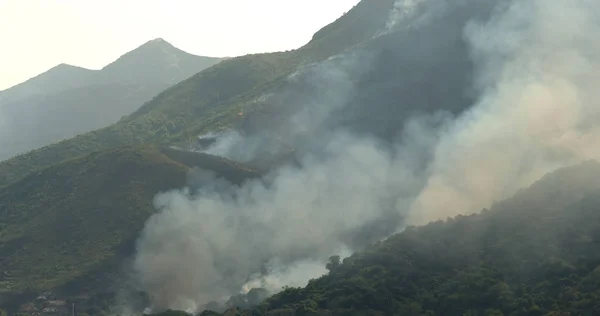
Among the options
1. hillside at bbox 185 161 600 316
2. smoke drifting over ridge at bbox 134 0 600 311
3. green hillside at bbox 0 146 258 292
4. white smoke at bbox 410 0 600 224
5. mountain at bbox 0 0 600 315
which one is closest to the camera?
hillside at bbox 185 161 600 316

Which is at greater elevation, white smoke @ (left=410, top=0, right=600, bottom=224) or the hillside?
white smoke @ (left=410, top=0, right=600, bottom=224)

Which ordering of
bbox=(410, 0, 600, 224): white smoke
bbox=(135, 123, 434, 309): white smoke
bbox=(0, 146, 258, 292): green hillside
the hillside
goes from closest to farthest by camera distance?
the hillside, bbox=(135, 123, 434, 309): white smoke, bbox=(410, 0, 600, 224): white smoke, bbox=(0, 146, 258, 292): green hillside

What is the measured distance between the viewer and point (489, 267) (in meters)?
91.0

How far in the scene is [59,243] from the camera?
461 feet

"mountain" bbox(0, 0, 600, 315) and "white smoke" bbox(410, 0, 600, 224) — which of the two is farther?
"white smoke" bbox(410, 0, 600, 224)

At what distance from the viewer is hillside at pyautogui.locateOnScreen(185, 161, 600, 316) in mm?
83812

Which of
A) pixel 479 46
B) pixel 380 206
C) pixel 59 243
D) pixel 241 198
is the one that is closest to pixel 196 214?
pixel 241 198

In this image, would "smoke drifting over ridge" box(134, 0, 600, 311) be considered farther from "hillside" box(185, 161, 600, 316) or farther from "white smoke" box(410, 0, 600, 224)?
"hillside" box(185, 161, 600, 316)

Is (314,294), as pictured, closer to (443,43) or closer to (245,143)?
(245,143)

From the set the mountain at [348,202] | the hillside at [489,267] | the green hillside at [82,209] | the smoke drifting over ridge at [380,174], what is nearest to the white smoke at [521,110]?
the smoke drifting over ridge at [380,174]

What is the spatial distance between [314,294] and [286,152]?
7967cm

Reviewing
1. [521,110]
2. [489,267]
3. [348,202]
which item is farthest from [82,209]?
[489,267]

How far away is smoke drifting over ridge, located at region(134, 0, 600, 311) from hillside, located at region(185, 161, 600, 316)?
24.0m

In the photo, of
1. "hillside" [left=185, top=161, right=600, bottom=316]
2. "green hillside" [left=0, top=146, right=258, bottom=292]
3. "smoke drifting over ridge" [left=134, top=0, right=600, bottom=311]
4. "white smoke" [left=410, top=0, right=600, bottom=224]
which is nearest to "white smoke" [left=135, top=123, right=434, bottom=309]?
"smoke drifting over ridge" [left=134, top=0, right=600, bottom=311]
